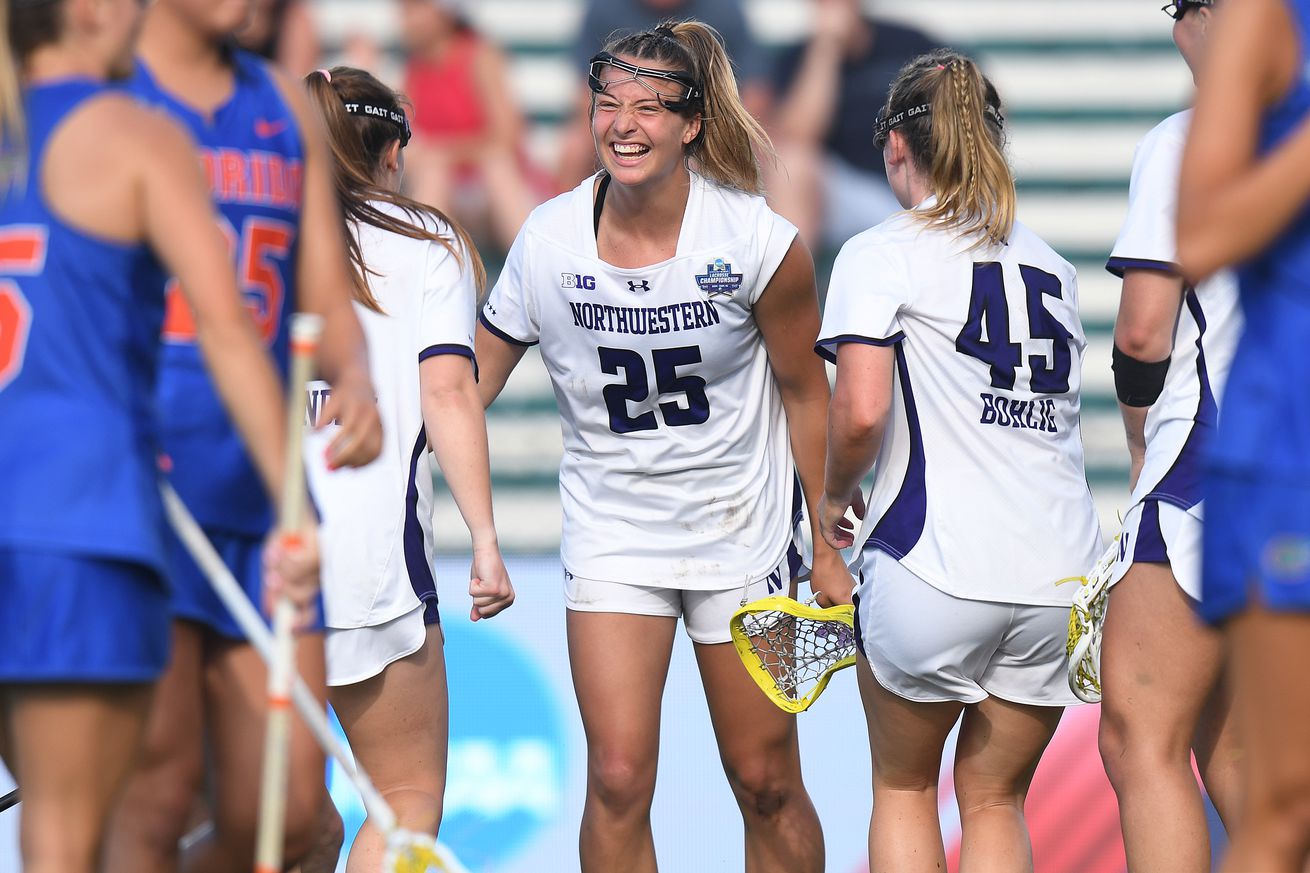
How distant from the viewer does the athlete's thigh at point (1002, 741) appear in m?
3.94

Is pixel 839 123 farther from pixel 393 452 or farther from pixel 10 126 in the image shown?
pixel 10 126

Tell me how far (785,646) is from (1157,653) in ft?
3.17

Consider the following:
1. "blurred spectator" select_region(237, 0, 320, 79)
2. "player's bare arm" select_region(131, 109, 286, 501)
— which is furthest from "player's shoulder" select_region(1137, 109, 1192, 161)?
"blurred spectator" select_region(237, 0, 320, 79)

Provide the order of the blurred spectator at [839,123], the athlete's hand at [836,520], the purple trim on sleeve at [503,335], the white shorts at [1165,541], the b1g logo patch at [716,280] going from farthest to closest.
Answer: the blurred spectator at [839,123], the purple trim on sleeve at [503,335], the b1g logo patch at [716,280], the athlete's hand at [836,520], the white shorts at [1165,541]

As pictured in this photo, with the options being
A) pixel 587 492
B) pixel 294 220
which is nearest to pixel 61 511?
pixel 294 220

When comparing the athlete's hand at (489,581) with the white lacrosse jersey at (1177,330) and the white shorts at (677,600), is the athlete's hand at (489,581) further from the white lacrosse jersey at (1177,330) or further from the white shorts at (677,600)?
the white lacrosse jersey at (1177,330)

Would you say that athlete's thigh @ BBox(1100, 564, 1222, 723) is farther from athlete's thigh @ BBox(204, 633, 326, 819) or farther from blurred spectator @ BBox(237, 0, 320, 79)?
blurred spectator @ BBox(237, 0, 320, 79)

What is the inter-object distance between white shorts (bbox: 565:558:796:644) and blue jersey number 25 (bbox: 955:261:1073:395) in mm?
879

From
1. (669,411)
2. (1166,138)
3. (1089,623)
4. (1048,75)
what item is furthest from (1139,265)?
(1048,75)

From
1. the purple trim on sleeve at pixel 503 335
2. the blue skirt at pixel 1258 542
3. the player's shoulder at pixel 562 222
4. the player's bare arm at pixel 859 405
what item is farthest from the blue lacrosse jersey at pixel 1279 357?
the purple trim on sleeve at pixel 503 335

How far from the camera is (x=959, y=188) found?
3875mm

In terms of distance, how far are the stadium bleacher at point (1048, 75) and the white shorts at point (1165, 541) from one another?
502 cm

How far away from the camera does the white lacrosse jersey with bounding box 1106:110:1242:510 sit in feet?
11.6

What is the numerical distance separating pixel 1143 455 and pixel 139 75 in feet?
8.07
